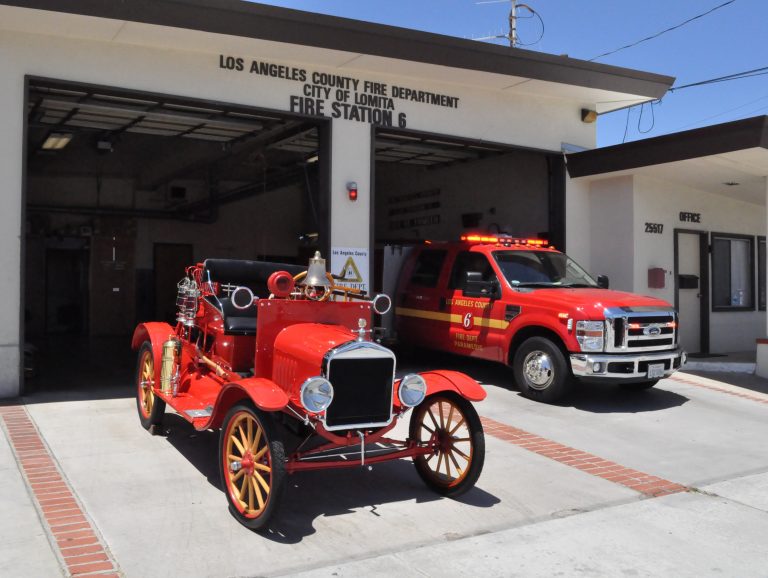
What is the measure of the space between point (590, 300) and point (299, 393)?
490cm

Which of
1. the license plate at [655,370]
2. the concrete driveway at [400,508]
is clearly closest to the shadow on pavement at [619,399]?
the license plate at [655,370]

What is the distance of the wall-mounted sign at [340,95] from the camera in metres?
9.97

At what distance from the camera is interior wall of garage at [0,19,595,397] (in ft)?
27.3

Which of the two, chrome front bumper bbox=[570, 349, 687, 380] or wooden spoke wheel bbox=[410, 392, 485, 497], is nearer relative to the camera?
wooden spoke wheel bbox=[410, 392, 485, 497]

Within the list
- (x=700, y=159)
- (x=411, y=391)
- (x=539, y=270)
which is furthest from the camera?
(x=700, y=159)

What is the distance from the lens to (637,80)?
12.0 meters

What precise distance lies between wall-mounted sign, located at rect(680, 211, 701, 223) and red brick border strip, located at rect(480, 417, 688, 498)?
7.31 m

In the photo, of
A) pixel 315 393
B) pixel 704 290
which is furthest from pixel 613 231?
pixel 315 393

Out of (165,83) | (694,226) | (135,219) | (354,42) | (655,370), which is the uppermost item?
(354,42)

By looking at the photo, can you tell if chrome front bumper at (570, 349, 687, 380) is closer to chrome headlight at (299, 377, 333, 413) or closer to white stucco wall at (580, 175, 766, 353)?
white stucco wall at (580, 175, 766, 353)

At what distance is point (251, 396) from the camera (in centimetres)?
473

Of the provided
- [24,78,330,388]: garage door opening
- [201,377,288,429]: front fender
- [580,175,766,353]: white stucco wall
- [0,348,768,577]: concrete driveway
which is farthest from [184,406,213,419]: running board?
[580,175,766,353]: white stucco wall

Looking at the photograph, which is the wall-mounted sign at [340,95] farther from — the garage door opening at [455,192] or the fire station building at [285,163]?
the garage door opening at [455,192]

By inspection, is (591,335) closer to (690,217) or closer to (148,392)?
(148,392)
